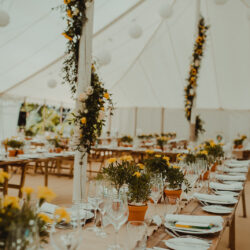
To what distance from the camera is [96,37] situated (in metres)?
9.88

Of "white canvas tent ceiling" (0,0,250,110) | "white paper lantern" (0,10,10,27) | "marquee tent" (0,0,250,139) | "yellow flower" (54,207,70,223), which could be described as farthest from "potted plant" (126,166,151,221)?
"white canvas tent ceiling" (0,0,250,110)

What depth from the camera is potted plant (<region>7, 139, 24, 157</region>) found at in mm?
4903

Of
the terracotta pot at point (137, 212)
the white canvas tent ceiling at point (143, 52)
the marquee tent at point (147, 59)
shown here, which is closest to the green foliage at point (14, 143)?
the marquee tent at point (147, 59)

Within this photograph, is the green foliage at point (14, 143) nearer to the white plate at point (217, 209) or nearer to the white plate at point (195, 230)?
the white plate at point (217, 209)

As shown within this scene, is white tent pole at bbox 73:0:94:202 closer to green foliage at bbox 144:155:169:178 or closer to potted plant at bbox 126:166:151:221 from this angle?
green foliage at bbox 144:155:169:178

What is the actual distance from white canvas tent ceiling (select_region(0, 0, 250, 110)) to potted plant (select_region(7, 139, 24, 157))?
3053 millimetres

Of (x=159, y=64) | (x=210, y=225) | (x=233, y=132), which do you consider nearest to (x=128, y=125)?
(x=159, y=64)

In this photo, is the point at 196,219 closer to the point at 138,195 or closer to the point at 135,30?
the point at 138,195

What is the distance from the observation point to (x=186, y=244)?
4.65ft

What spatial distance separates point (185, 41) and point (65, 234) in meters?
11.4

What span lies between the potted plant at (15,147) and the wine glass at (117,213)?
12.6 feet

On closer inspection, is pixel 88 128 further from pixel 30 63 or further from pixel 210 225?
pixel 30 63

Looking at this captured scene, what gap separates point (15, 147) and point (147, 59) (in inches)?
353

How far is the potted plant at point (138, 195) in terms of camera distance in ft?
5.82
